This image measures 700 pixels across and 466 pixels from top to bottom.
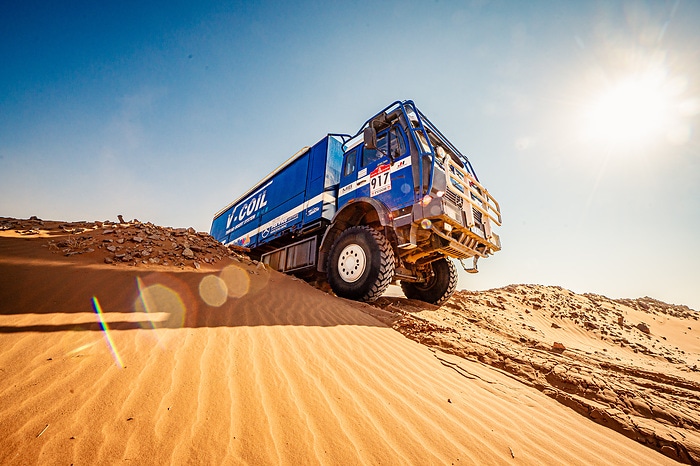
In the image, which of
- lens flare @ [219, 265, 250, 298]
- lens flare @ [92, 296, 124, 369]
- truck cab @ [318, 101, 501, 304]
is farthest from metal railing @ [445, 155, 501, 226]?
lens flare @ [92, 296, 124, 369]

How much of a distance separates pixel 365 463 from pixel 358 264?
13.5ft

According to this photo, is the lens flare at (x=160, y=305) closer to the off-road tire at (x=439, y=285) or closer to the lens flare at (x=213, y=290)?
the lens flare at (x=213, y=290)

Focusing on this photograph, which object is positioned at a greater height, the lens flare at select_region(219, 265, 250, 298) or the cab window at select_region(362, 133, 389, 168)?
the cab window at select_region(362, 133, 389, 168)

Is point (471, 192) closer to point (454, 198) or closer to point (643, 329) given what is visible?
point (454, 198)

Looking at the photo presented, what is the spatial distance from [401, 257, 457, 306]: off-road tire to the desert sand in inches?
95.9

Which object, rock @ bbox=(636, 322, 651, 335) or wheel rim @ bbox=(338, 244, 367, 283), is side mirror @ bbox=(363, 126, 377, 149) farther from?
rock @ bbox=(636, 322, 651, 335)

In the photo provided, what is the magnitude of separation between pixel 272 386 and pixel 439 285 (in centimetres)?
578

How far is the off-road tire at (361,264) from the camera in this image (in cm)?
526

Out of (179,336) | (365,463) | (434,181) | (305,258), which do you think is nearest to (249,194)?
(305,258)

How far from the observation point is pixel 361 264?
219 inches

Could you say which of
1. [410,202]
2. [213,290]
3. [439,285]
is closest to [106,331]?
[213,290]

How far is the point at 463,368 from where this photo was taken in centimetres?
313

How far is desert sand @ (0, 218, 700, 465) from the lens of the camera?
163 centimetres

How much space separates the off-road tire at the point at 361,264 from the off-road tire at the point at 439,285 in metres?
2.30
